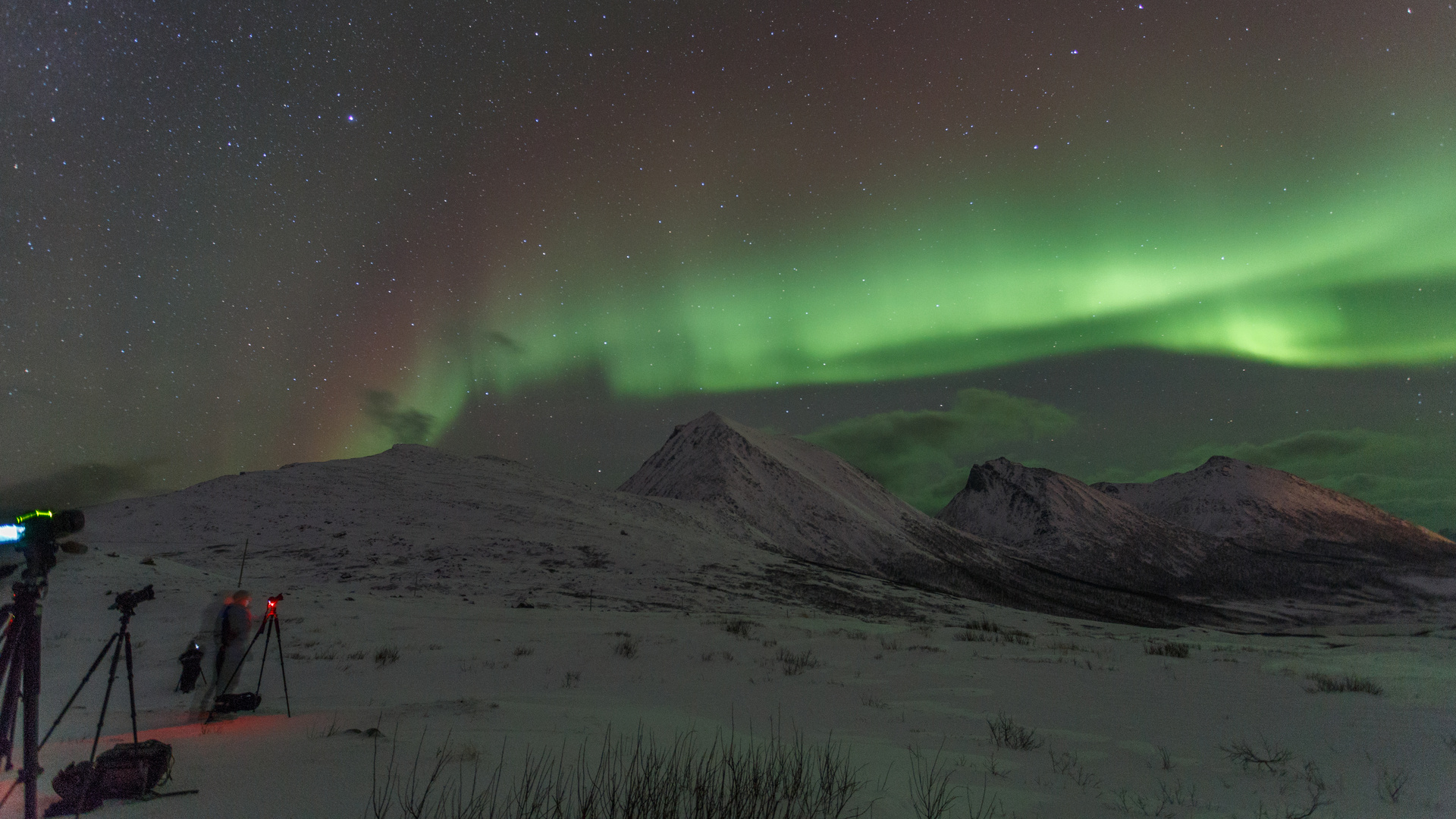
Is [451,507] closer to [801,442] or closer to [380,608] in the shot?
[380,608]

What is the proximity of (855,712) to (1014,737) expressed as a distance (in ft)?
6.21

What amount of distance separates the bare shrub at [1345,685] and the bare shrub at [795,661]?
21.6 ft

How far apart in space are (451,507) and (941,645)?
52.1 m

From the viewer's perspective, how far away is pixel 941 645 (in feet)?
49.4

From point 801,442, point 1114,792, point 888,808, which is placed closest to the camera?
point 888,808

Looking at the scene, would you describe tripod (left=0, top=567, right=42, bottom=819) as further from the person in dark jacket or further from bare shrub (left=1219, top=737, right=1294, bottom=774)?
bare shrub (left=1219, top=737, right=1294, bottom=774)

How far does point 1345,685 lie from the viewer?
894 cm

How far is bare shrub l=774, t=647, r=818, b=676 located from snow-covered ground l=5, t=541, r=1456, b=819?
0.60 ft

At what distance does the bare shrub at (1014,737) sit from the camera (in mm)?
6180

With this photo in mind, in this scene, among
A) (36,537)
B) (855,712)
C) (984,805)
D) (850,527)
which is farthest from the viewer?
(850,527)

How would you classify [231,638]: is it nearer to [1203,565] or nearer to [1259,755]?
[1259,755]

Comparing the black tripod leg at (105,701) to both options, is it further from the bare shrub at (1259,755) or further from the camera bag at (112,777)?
the bare shrub at (1259,755)

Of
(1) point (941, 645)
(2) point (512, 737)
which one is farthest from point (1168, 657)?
(2) point (512, 737)

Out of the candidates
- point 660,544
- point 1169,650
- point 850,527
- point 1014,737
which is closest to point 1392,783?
point 1014,737
